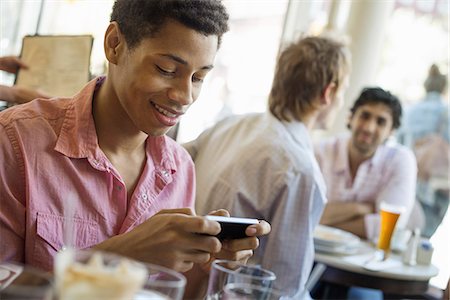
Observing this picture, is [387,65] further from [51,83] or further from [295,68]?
[51,83]

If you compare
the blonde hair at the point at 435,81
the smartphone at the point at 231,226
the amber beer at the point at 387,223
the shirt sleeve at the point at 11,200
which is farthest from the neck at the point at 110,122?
the blonde hair at the point at 435,81

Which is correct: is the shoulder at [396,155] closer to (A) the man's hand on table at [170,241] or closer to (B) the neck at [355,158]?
(B) the neck at [355,158]

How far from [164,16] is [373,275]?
1.84m

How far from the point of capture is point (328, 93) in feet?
9.17

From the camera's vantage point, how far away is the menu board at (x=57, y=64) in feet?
7.26

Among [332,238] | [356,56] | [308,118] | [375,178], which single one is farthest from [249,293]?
[356,56]

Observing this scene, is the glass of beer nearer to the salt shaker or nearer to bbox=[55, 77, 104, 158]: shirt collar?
the salt shaker

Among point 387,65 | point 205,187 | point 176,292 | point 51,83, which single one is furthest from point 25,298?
point 387,65

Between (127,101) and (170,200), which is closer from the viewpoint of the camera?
(127,101)

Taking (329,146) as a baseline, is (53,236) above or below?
below

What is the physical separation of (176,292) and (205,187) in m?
1.67

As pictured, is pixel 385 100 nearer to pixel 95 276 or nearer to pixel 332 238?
pixel 332 238

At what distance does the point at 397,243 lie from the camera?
10.9ft

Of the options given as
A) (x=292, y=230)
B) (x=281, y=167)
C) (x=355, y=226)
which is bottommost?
(x=355, y=226)
